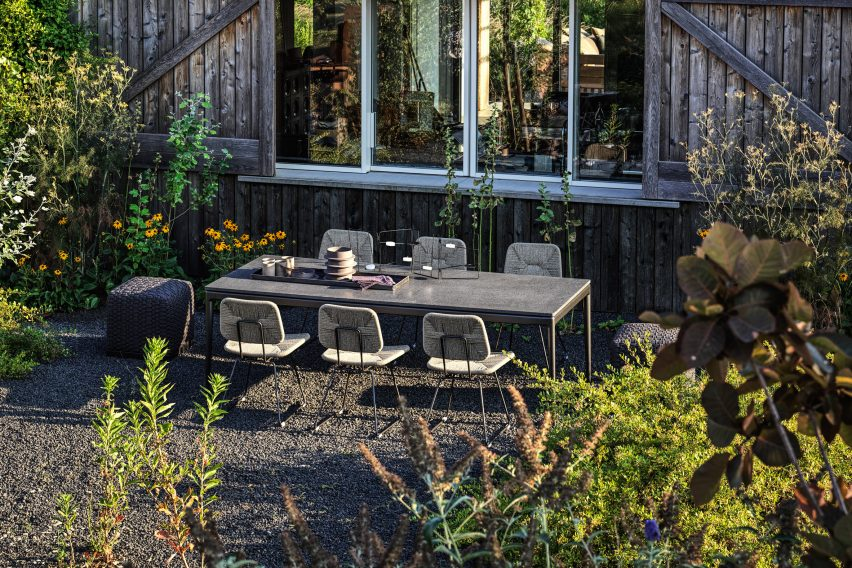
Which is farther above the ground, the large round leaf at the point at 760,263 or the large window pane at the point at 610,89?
the large window pane at the point at 610,89

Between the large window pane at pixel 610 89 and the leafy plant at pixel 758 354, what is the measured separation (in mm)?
8035

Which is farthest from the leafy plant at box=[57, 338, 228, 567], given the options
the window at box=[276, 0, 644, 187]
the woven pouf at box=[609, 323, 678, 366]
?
the window at box=[276, 0, 644, 187]

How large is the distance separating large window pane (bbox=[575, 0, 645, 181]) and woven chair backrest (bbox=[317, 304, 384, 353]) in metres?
3.81

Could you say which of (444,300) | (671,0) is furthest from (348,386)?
(671,0)

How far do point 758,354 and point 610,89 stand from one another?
842cm

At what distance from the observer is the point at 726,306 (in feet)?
8.11

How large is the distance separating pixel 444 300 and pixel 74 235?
13.7ft

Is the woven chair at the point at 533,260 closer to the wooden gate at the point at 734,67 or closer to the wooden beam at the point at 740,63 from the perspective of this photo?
the wooden gate at the point at 734,67

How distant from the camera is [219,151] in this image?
11.4 metres

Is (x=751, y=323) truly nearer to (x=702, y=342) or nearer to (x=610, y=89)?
(x=702, y=342)

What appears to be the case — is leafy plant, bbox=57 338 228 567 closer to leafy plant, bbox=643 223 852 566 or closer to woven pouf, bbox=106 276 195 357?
leafy plant, bbox=643 223 852 566

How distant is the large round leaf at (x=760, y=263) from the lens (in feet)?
7.96

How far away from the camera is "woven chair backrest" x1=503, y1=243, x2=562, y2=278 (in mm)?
9273

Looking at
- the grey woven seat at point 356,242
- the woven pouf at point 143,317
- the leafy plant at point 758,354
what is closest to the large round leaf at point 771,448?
the leafy plant at point 758,354
